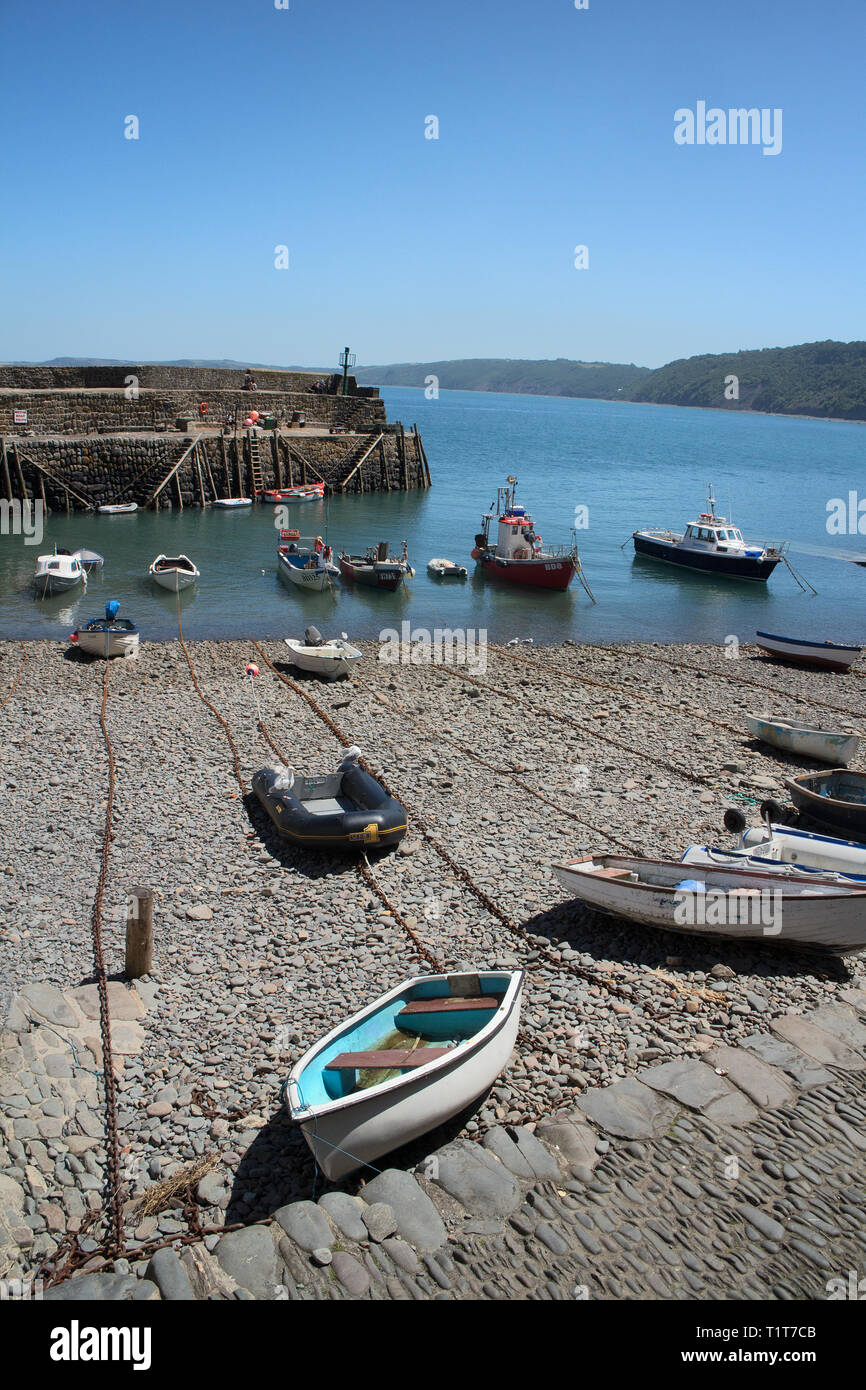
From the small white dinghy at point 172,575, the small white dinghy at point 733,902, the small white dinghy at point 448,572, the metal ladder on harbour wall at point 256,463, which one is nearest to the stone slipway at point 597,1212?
the small white dinghy at point 733,902

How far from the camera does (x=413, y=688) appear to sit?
20.3 metres

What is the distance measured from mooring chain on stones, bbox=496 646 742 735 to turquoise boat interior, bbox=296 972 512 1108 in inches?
427

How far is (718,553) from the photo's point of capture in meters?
38.2

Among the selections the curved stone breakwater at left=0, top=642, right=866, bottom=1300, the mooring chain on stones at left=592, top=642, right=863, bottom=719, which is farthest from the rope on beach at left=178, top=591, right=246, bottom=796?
the mooring chain on stones at left=592, top=642, right=863, bottom=719

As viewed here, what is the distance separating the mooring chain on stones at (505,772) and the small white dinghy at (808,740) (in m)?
4.77

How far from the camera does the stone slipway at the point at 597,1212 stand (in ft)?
19.2

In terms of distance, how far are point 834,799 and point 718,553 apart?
2683 centimetres

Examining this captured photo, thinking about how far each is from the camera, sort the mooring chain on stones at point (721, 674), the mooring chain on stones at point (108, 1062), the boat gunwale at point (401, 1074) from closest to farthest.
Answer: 1. the mooring chain on stones at point (108, 1062)
2. the boat gunwale at point (401, 1074)
3. the mooring chain on stones at point (721, 674)

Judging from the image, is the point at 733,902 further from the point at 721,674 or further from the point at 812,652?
the point at 812,652

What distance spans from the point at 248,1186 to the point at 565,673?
1698 cm

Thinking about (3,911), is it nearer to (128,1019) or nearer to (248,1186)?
(128,1019)

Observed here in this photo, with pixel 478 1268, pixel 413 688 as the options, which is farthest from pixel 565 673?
pixel 478 1268

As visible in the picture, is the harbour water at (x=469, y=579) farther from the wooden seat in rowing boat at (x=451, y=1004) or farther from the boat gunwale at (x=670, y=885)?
the wooden seat in rowing boat at (x=451, y=1004)

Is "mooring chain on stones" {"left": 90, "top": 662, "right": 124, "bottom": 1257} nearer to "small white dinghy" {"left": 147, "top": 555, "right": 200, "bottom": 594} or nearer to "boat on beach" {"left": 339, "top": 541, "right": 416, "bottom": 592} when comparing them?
"small white dinghy" {"left": 147, "top": 555, "right": 200, "bottom": 594}
